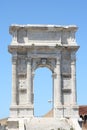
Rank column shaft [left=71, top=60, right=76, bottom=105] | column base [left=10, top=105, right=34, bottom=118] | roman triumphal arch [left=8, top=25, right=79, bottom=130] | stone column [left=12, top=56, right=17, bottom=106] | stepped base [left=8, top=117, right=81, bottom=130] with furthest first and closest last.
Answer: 1. column shaft [left=71, top=60, right=76, bottom=105]
2. roman triumphal arch [left=8, top=25, right=79, bottom=130]
3. stone column [left=12, top=56, right=17, bottom=106]
4. column base [left=10, top=105, right=34, bottom=118]
5. stepped base [left=8, top=117, right=81, bottom=130]

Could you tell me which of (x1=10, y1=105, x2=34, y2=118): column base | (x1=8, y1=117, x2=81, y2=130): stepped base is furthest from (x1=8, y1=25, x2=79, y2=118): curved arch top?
(x1=8, y1=117, x2=81, y2=130): stepped base

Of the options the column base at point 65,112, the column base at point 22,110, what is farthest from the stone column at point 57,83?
the column base at point 22,110

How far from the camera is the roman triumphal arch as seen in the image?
148 ft

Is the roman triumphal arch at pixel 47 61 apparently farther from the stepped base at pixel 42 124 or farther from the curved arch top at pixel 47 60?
the stepped base at pixel 42 124

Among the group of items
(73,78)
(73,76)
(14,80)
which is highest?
(73,76)

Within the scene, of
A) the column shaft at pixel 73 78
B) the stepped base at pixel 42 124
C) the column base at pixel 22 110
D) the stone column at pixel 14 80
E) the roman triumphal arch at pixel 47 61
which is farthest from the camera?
the column shaft at pixel 73 78

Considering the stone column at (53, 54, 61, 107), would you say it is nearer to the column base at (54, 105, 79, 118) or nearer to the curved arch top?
the curved arch top

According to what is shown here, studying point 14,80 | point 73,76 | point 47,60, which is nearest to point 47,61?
point 47,60

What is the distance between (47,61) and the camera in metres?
46.1

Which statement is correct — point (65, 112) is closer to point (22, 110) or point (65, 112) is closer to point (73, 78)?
point (73, 78)

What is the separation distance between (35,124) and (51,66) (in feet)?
20.9

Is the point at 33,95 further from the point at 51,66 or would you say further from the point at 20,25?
the point at 20,25

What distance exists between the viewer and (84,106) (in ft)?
211

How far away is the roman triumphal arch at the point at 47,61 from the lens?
4525 centimetres
